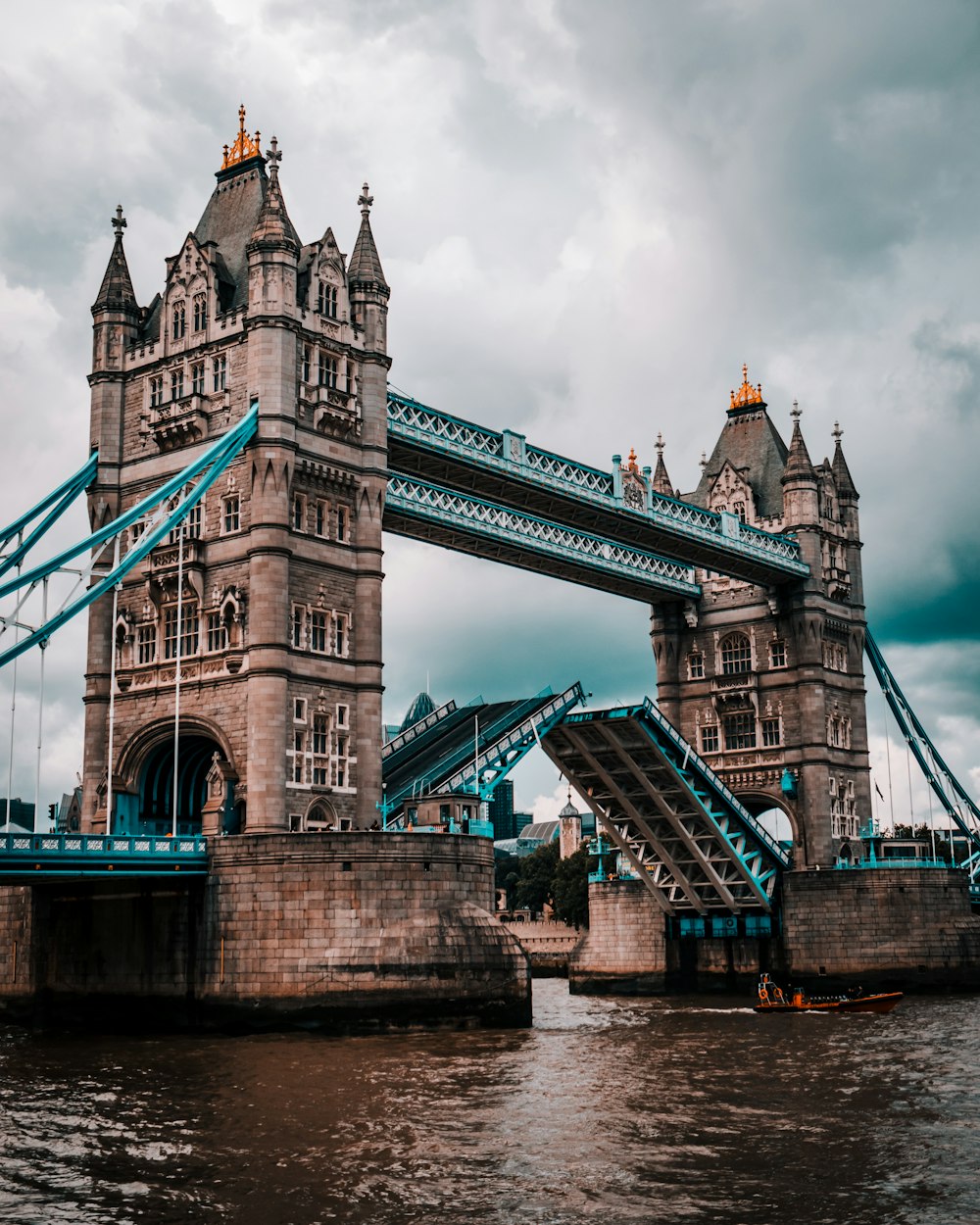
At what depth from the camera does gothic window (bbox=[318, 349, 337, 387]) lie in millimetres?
54500

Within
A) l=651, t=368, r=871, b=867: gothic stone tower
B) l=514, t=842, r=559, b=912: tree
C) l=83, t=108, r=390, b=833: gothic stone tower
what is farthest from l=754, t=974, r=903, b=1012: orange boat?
l=514, t=842, r=559, b=912: tree

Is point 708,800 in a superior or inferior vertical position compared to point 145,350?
inferior

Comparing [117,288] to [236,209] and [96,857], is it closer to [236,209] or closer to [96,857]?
[236,209]

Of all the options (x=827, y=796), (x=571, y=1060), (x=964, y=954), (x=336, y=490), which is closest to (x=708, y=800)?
(x=827, y=796)

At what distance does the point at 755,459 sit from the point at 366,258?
Answer: 116 ft

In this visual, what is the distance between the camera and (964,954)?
71875mm

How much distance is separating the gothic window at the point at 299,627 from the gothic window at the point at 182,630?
3.92 m

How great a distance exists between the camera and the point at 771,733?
268 ft

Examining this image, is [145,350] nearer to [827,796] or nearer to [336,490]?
[336,490]

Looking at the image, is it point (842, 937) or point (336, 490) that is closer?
point (336, 490)

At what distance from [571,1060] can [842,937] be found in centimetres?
3557

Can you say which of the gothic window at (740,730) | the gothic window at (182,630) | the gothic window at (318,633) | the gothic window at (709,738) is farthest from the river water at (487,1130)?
the gothic window at (709,738)

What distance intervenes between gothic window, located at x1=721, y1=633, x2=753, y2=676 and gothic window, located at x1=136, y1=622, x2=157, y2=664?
1485 inches

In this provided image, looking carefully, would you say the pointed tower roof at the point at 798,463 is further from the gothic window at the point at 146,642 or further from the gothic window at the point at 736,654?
the gothic window at the point at 146,642
